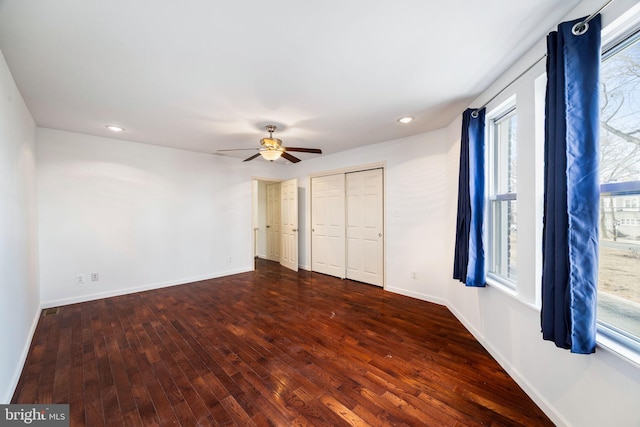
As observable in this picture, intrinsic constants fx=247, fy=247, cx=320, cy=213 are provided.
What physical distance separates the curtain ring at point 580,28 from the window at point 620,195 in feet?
0.64

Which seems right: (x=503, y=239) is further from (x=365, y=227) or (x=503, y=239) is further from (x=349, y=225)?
(x=349, y=225)

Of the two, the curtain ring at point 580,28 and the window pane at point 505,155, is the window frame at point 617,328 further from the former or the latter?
the window pane at point 505,155

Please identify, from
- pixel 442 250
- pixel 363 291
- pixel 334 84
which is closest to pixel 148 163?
pixel 334 84

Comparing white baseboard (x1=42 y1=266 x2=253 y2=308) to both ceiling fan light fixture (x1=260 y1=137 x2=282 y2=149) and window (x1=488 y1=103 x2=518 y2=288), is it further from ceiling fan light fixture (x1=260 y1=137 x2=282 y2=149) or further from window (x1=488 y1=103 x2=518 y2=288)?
window (x1=488 y1=103 x2=518 y2=288)

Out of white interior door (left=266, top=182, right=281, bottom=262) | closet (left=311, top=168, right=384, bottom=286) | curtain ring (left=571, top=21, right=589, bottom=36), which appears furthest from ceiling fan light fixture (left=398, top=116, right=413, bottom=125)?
white interior door (left=266, top=182, right=281, bottom=262)

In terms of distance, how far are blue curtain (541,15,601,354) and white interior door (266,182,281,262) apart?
5564mm

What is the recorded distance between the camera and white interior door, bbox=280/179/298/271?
18.5ft

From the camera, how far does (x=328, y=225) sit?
205 inches

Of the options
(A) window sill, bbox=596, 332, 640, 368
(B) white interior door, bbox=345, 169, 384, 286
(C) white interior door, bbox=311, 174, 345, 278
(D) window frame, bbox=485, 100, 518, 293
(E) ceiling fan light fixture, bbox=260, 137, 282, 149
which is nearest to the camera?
(A) window sill, bbox=596, 332, 640, 368

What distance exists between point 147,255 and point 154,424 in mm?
3316

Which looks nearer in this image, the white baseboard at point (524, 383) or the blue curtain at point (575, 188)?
the blue curtain at point (575, 188)

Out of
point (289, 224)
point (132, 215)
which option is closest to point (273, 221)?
point (289, 224)

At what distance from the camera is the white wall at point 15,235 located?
1803 mm

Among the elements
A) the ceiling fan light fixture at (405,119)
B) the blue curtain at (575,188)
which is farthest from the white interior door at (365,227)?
the blue curtain at (575,188)
